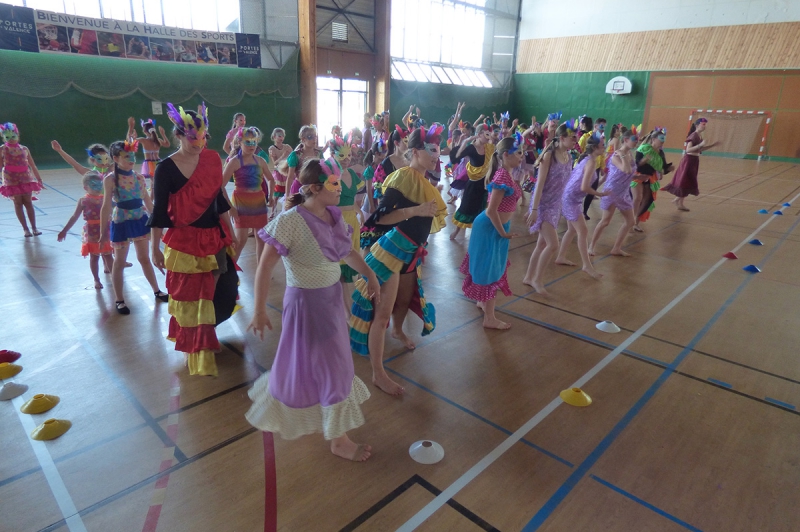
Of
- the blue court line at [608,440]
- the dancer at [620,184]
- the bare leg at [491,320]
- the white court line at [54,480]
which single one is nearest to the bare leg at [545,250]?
the bare leg at [491,320]

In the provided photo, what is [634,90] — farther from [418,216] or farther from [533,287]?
[418,216]

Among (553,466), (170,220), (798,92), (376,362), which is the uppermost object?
(798,92)

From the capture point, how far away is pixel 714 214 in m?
10.2

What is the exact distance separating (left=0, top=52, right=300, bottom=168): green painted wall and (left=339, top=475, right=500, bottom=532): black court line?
56.1ft

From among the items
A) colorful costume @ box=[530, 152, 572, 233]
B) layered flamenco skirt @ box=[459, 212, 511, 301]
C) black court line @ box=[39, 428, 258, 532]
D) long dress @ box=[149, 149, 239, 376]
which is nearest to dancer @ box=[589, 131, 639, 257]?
colorful costume @ box=[530, 152, 572, 233]

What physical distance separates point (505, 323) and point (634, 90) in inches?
935

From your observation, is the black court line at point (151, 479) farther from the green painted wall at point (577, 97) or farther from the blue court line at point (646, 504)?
the green painted wall at point (577, 97)

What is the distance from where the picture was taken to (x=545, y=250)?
538 centimetres

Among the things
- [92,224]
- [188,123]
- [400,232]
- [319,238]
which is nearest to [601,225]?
[400,232]

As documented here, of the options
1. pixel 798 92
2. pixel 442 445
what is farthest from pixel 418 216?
pixel 798 92

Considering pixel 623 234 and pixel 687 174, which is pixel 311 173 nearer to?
pixel 623 234

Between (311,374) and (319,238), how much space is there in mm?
Result: 708

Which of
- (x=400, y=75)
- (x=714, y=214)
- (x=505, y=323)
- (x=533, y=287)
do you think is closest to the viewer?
(x=505, y=323)

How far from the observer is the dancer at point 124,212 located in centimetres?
434
